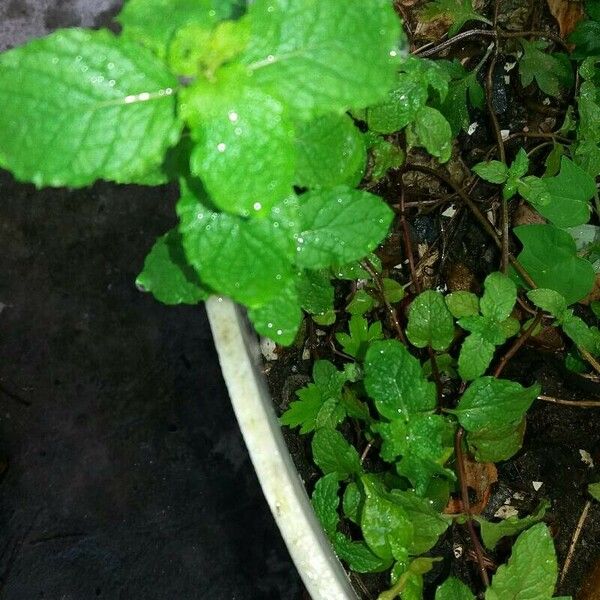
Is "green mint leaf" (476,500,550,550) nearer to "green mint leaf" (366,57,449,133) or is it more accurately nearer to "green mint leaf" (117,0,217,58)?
"green mint leaf" (366,57,449,133)

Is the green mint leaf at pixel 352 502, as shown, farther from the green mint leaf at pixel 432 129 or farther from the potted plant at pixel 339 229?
the green mint leaf at pixel 432 129

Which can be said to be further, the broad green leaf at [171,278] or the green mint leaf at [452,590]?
the green mint leaf at [452,590]

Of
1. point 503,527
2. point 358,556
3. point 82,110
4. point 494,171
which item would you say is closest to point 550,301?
point 494,171

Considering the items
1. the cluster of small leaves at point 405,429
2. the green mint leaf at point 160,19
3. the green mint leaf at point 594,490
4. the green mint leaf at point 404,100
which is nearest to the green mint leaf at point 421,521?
the cluster of small leaves at point 405,429

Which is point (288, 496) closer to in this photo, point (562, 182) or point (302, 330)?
point (302, 330)

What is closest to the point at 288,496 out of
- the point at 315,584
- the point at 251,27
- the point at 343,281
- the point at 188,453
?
the point at 315,584

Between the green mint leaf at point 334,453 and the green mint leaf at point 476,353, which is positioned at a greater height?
the green mint leaf at point 476,353
